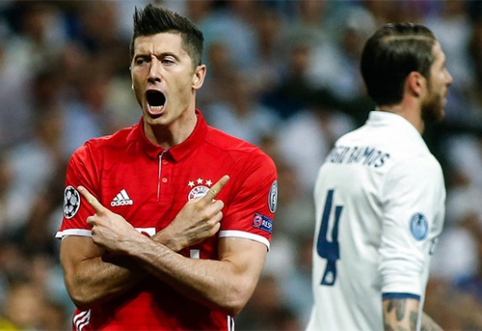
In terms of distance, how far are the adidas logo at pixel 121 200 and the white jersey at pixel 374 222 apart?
0.87 metres

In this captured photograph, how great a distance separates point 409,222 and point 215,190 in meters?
0.79

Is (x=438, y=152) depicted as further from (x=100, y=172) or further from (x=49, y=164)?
(x=100, y=172)

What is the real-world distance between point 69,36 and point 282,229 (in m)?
2.93

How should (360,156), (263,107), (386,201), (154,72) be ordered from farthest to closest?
1. (263,107)
2. (360,156)
3. (154,72)
4. (386,201)

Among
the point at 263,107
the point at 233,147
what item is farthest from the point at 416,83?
the point at 263,107

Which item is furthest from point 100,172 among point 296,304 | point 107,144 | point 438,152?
point 438,152

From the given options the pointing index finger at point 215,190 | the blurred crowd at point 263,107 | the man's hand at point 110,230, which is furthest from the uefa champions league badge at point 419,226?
the blurred crowd at point 263,107

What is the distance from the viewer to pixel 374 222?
12.7 ft

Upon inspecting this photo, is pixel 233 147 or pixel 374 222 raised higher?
pixel 233 147

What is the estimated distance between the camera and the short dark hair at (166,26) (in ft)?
13.0

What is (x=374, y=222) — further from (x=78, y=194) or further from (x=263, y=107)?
(x=263, y=107)

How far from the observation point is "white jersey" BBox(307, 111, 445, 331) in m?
3.67

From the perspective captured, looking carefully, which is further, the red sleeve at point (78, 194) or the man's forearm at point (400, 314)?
the red sleeve at point (78, 194)

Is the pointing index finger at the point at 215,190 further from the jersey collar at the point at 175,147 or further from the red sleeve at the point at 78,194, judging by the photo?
the red sleeve at the point at 78,194
